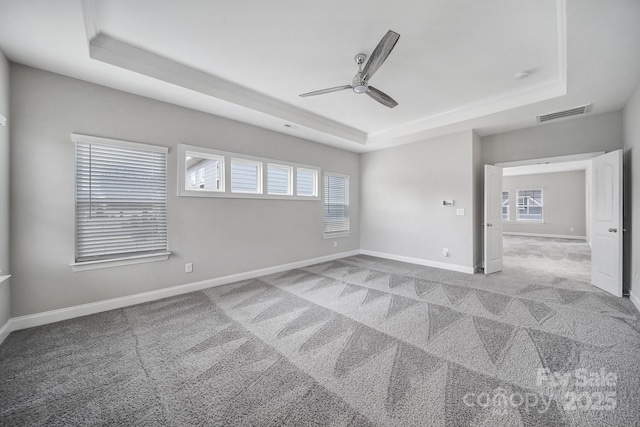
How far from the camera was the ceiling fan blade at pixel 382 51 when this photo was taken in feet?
6.79

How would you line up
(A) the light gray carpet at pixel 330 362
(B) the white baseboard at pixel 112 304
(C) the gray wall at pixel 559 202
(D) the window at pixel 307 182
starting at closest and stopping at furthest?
1. (A) the light gray carpet at pixel 330 362
2. (B) the white baseboard at pixel 112 304
3. (D) the window at pixel 307 182
4. (C) the gray wall at pixel 559 202

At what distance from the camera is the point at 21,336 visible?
2463 mm

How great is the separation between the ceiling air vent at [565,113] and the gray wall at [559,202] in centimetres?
798

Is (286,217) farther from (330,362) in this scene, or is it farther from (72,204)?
(330,362)

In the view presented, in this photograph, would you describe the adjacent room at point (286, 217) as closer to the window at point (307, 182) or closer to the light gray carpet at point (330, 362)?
the light gray carpet at point (330, 362)

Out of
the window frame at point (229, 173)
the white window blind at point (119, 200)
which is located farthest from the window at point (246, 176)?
the white window blind at point (119, 200)

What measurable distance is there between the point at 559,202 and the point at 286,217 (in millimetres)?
11428

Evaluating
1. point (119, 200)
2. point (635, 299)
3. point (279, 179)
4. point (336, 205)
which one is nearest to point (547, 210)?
point (635, 299)

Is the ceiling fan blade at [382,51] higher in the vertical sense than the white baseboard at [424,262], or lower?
higher

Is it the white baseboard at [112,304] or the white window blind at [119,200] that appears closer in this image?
the white baseboard at [112,304]

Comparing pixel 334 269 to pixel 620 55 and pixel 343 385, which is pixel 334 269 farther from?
pixel 620 55

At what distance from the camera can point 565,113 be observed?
3900 mm

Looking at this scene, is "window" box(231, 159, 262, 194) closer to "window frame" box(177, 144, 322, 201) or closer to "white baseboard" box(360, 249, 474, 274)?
"window frame" box(177, 144, 322, 201)

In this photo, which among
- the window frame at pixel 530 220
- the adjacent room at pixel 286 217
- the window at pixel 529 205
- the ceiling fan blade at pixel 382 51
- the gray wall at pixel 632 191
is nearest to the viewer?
the adjacent room at pixel 286 217
